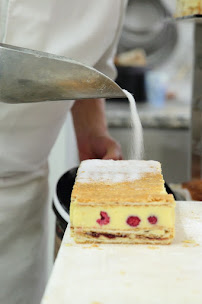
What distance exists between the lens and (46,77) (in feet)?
2.37

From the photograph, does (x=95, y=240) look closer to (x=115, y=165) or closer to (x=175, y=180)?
(x=115, y=165)

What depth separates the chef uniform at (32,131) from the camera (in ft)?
3.29

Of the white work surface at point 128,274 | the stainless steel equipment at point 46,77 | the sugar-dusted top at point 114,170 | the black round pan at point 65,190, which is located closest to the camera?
the white work surface at point 128,274

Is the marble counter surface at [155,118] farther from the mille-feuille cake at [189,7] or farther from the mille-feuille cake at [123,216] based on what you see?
the mille-feuille cake at [123,216]

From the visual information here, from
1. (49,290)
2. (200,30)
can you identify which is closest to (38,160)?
(49,290)

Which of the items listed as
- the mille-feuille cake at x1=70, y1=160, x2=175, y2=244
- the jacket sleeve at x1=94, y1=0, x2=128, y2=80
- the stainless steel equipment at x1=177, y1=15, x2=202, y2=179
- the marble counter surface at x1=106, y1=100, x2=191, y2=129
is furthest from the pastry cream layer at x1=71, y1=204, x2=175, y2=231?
the marble counter surface at x1=106, y1=100, x2=191, y2=129

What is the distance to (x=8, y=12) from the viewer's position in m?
0.97

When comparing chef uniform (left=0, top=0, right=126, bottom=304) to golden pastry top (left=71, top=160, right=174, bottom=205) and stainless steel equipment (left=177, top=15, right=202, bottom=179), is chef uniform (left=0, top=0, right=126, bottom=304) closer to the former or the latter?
golden pastry top (left=71, top=160, right=174, bottom=205)

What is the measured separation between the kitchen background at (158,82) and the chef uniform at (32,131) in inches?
63.3

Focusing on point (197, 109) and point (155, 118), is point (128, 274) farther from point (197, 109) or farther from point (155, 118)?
point (155, 118)

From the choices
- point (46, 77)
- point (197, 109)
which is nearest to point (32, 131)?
point (46, 77)

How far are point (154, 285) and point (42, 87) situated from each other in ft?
1.08

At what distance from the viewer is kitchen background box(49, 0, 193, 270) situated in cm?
284

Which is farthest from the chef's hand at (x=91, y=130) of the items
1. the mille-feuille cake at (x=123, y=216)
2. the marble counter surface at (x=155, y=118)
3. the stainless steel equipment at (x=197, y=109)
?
the marble counter surface at (x=155, y=118)
